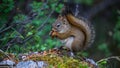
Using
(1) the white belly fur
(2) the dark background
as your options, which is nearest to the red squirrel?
(1) the white belly fur

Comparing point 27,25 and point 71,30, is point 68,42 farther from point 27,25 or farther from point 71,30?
point 27,25

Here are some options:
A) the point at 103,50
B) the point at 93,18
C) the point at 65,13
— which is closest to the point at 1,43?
the point at 65,13

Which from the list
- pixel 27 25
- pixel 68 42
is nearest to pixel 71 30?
pixel 68 42

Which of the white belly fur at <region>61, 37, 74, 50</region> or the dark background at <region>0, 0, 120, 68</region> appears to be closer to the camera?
the white belly fur at <region>61, 37, 74, 50</region>

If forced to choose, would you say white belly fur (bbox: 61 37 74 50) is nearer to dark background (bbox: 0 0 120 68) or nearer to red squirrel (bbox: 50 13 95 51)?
red squirrel (bbox: 50 13 95 51)

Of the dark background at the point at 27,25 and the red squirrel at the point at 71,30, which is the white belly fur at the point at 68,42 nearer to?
the red squirrel at the point at 71,30

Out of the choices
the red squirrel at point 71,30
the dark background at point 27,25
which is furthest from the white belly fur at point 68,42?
the dark background at point 27,25

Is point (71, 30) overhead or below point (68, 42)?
overhead

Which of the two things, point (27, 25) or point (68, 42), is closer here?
point (68, 42)

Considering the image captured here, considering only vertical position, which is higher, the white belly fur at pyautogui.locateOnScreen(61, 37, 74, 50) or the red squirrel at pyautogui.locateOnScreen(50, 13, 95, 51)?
the red squirrel at pyautogui.locateOnScreen(50, 13, 95, 51)

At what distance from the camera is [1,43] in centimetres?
646

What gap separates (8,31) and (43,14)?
1.98 ft

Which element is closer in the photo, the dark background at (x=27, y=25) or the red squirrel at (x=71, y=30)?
the red squirrel at (x=71, y=30)

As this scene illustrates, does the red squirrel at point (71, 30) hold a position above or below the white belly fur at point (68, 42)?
above
